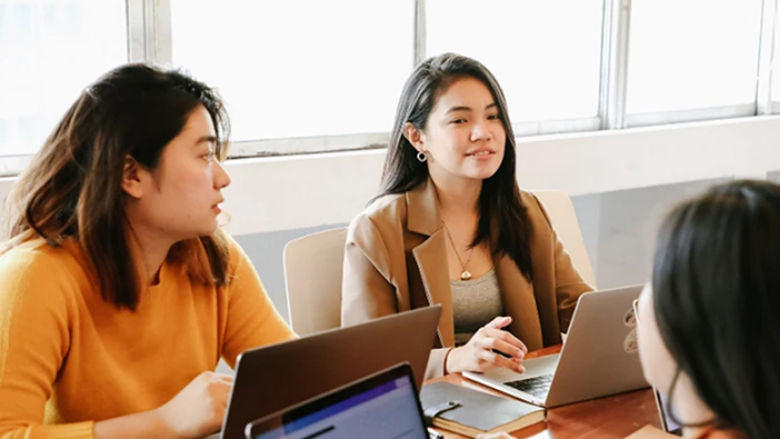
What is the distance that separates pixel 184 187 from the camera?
5.82 feet

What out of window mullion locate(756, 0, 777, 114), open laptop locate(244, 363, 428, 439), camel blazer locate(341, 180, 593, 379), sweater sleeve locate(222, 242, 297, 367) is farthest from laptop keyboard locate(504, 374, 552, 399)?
window mullion locate(756, 0, 777, 114)

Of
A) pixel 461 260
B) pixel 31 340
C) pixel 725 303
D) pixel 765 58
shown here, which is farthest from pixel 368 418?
pixel 765 58

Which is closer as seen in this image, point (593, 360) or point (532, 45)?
point (593, 360)

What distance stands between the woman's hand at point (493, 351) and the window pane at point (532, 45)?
1.90 m

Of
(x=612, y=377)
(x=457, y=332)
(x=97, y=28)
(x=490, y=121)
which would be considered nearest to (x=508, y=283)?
(x=457, y=332)

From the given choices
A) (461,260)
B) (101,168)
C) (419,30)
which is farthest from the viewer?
(419,30)

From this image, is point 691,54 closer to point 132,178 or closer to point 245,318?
point 245,318

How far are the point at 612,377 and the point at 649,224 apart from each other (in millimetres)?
758

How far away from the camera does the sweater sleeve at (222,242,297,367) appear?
6.49ft

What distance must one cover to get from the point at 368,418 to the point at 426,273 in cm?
113

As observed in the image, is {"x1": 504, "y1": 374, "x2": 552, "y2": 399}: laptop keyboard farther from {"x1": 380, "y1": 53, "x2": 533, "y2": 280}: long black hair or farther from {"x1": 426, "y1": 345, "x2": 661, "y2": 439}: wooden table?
{"x1": 380, "y1": 53, "x2": 533, "y2": 280}: long black hair

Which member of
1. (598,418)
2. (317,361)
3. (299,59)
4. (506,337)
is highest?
(299,59)

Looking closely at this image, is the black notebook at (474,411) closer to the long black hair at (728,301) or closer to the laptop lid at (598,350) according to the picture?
the laptop lid at (598,350)

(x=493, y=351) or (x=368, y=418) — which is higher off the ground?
(x=368, y=418)
